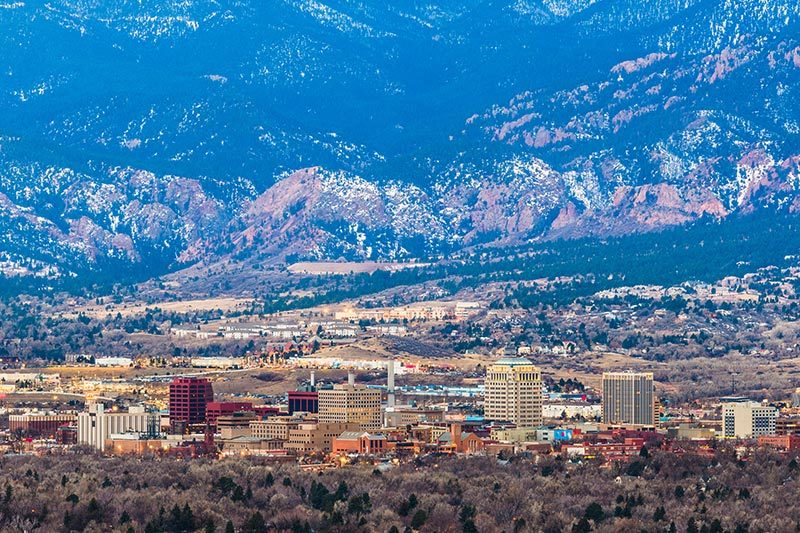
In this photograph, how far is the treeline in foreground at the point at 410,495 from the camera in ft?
526

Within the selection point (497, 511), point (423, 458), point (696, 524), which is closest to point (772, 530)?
point (696, 524)

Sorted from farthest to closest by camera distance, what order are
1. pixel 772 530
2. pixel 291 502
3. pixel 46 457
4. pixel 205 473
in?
1. pixel 46 457
2. pixel 205 473
3. pixel 291 502
4. pixel 772 530

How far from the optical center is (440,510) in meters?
Result: 165

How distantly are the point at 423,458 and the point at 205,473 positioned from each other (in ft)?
61.8

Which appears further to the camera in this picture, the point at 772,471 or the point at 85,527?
the point at 772,471

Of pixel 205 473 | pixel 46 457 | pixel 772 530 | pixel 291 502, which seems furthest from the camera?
pixel 46 457

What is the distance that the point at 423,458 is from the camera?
196125mm

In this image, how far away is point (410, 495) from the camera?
170500mm

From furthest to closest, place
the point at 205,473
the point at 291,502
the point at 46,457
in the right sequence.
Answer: the point at 46,457 → the point at 205,473 → the point at 291,502

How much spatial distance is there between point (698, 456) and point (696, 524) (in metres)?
31.9

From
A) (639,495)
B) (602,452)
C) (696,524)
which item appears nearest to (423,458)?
(602,452)

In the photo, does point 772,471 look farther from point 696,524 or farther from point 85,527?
point 85,527

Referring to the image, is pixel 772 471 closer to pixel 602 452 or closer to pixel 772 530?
pixel 602 452

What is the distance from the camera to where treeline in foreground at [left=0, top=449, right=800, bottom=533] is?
160 m
